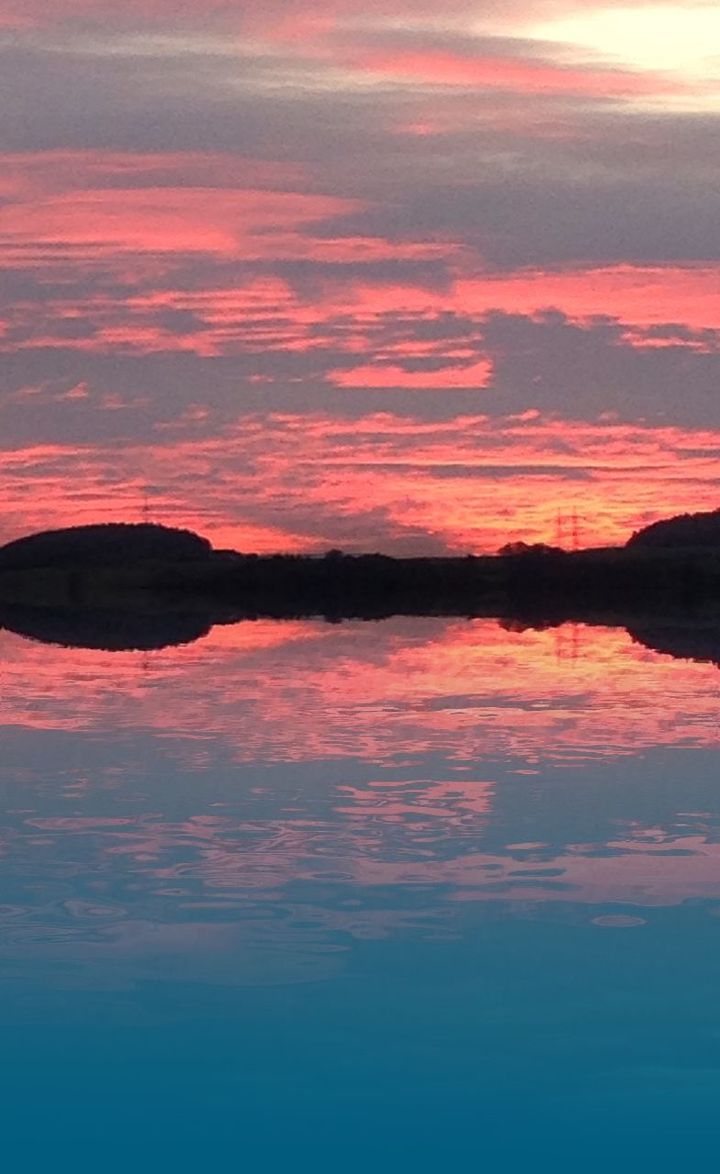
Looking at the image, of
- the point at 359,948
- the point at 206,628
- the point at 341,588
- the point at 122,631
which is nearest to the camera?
the point at 359,948

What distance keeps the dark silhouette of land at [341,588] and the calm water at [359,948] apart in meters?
29.4

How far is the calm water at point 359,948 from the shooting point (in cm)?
666

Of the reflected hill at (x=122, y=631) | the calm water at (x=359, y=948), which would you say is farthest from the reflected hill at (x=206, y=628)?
the calm water at (x=359, y=948)

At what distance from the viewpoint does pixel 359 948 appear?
8.77 meters

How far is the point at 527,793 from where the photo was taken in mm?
13352

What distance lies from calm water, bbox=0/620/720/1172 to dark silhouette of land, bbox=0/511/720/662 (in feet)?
96.5

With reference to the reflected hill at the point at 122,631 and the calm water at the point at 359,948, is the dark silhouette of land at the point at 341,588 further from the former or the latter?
the calm water at the point at 359,948

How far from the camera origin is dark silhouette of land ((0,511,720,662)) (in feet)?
192

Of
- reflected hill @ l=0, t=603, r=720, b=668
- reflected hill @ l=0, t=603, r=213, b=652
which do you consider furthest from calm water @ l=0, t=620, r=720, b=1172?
reflected hill @ l=0, t=603, r=213, b=652

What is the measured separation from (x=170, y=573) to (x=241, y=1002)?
116891 millimetres

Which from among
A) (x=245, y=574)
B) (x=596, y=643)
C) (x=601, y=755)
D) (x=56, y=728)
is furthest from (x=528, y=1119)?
(x=245, y=574)

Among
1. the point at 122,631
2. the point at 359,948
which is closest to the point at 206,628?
the point at 122,631

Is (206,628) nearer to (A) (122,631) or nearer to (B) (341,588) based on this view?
(A) (122,631)

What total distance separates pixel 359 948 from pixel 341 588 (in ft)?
312
